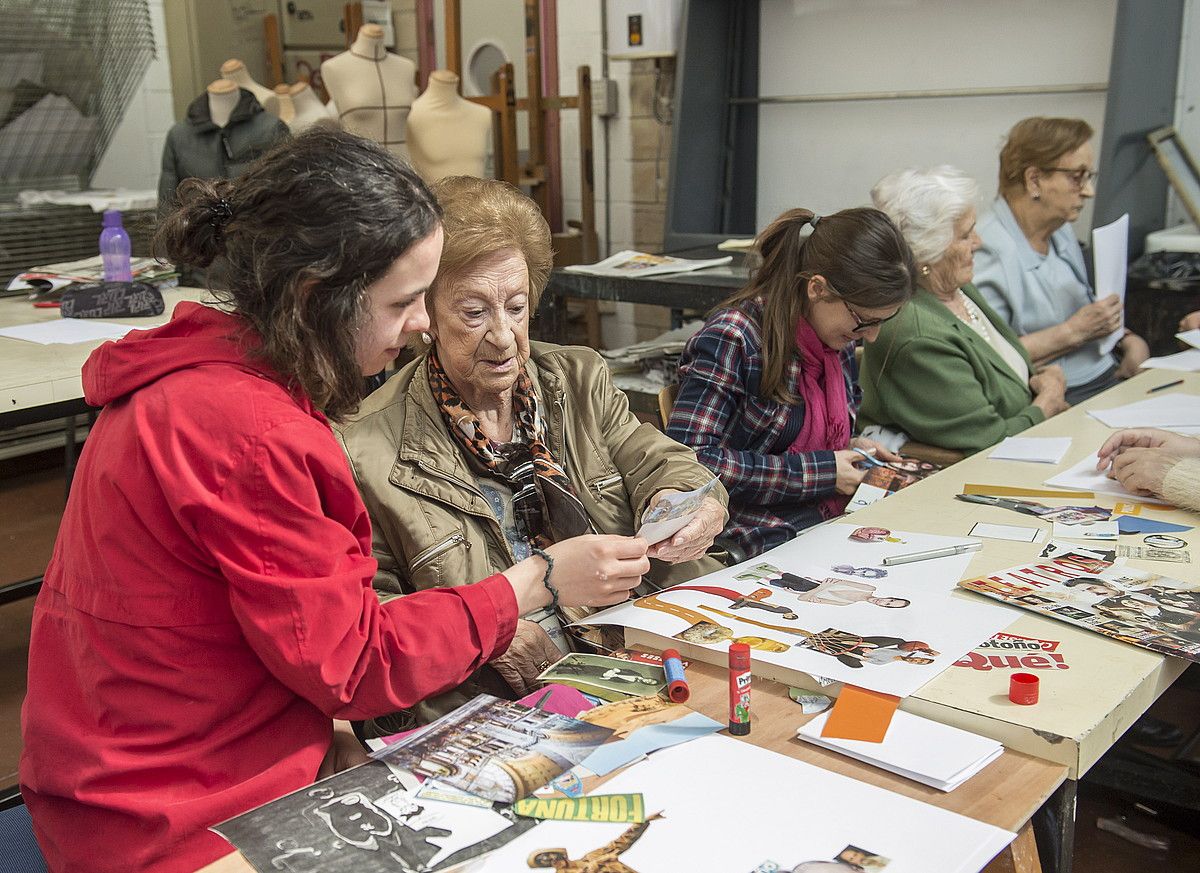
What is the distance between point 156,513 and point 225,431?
114mm

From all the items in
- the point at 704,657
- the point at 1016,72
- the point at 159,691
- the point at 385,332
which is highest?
the point at 1016,72

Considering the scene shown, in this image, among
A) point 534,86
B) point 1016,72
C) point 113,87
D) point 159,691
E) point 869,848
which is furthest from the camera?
point 534,86

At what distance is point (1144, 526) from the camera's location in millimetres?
1988

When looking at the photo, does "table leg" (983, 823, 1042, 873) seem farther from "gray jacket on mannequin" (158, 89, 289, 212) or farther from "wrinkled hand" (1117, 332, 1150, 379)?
"gray jacket on mannequin" (158, 89, 289, 212)

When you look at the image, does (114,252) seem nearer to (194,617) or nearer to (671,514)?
(671,514)

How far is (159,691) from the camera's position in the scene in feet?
4.03

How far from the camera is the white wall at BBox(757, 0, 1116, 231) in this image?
4852mm

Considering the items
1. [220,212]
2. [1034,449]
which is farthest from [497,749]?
[1034,449]

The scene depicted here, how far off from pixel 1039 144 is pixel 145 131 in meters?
4.38

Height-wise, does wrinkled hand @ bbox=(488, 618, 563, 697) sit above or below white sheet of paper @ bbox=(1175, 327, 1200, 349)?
below

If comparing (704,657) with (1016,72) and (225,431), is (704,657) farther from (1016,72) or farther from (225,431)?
(1016,72)

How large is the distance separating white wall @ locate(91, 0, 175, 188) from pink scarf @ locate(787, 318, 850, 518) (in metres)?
4.48

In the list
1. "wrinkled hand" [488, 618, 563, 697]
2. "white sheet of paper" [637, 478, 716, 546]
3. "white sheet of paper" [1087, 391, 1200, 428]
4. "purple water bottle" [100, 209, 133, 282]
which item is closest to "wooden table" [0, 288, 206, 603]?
"purple water bottle" [100, 209, 133, 282]

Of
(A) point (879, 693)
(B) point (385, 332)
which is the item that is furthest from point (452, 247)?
(A) point (879, 693)
